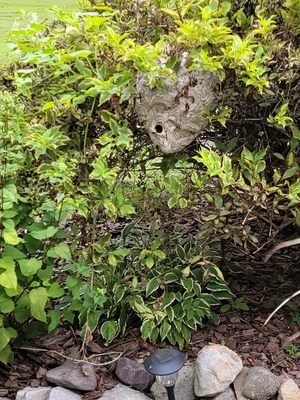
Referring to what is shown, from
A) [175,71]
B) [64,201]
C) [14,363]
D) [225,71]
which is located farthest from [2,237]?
[225,71]

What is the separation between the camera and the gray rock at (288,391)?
2.35 m

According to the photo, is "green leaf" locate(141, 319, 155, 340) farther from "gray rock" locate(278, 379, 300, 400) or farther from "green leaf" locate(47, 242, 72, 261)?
"gray rock" locate(278, 379, 300, 400)

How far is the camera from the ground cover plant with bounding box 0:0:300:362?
226cm

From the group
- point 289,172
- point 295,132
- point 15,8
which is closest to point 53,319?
point 289,172

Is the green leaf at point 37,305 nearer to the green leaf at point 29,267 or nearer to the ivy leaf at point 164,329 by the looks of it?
the green leaf at point 29,267

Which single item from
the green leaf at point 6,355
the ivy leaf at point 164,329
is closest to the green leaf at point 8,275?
the green leaf at point 6,355

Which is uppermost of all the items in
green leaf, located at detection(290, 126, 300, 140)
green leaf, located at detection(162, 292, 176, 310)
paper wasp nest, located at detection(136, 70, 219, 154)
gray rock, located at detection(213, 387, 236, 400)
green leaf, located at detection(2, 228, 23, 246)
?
paper wasp nest, located at detection(136, 70, 219, 154)

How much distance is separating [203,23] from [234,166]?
62 cm

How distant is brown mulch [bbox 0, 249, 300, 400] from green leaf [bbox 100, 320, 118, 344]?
0.22ft

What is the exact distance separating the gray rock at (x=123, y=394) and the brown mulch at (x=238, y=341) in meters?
0.04

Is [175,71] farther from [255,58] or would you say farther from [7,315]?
[7,315]

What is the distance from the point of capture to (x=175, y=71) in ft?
7.48

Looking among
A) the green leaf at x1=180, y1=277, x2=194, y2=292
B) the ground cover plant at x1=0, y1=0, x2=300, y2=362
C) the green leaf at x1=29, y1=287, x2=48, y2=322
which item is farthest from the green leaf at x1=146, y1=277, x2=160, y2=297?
the green leaf at x1=29, y1=287, x2=48, y2=322

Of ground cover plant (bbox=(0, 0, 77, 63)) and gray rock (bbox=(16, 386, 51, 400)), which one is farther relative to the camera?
ground cover plant (bbox=(0, 0, 77, 63))
